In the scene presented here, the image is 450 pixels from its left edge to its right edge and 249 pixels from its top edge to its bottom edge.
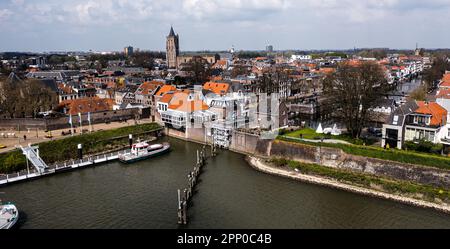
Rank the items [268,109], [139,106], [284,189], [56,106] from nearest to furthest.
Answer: [284,189] < [268,109] < [56,106] < [139,106]

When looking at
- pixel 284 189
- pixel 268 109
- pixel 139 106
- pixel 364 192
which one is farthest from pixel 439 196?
pixel 139 106

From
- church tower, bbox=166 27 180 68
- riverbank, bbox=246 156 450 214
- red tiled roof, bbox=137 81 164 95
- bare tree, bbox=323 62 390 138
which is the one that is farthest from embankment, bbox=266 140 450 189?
church tower, bbox=166 27 180 68

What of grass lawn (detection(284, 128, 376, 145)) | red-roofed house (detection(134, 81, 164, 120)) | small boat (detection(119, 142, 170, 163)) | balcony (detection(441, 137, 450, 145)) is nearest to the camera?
balcony (detection(441, 137, 450, 145))

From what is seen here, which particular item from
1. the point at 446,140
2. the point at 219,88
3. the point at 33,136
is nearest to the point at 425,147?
the point at 446,140

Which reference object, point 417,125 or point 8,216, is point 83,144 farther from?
point 417,125

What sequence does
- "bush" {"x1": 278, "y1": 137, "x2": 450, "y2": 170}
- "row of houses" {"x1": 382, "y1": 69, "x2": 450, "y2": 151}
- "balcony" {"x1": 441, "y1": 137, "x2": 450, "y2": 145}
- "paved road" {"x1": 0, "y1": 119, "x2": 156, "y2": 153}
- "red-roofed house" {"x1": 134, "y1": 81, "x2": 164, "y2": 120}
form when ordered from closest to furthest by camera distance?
"bush" {"x1": 278, "y1": 137, "x2": 450, "y2": 170}, "balcony" {"x1": 441, "y1": 137, "x2": 450, "y2": 145}, "row of houses" {"x1": 382, "y1": 69, "x2": 450, "y2": 151}, "paved road" {"x1": 0, "y1": 119, "x2": 156, "y2": 153}, "red-roofed house" {"x1": 134, "y1": 81, "x2": 164, "y2": 120}

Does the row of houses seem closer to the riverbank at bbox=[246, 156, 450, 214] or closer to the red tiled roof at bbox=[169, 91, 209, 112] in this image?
the riverbank at bbox=[246, 156, 450, 214]
